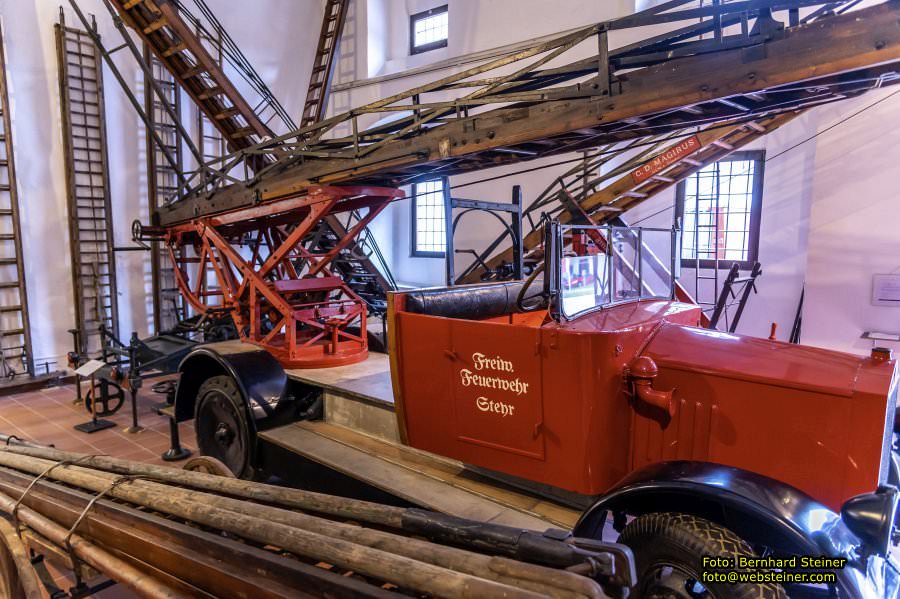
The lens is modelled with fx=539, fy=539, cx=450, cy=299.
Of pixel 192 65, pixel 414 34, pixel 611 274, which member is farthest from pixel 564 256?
pixel 414 34

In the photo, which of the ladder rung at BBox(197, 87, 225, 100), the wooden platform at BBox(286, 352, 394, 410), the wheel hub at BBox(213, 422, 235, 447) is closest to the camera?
the wooden platform at BBox(286, 352, 394, 410)

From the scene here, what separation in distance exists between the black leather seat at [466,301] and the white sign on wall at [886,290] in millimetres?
5018

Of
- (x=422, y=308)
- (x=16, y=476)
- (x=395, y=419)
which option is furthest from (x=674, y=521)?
(x=16, y=476)

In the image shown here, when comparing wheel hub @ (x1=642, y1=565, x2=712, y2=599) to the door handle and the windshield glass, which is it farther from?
the windshield glass

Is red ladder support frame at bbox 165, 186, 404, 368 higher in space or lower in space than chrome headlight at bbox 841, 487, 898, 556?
higher

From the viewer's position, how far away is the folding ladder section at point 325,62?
10023 millimetres

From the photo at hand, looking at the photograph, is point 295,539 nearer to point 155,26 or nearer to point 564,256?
point 564,256

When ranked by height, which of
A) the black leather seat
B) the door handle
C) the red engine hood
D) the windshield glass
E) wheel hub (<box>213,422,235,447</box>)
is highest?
the windshield glass

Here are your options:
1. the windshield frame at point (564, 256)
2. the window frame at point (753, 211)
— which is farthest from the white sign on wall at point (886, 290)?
the windshield frame at point (564, 256)

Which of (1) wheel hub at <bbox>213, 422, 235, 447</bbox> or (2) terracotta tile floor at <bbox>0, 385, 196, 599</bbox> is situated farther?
(2) terracotta tile floor at <bbox>0, 385, 196, 599</bbox>

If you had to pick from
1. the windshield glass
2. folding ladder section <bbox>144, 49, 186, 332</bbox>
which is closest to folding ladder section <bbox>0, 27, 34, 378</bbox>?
folding ladder section <bbox>144, 49, 186, 332</bbox>

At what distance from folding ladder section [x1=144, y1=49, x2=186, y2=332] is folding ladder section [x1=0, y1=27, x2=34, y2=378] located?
1.72 m

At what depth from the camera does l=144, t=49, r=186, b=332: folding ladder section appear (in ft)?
28.6

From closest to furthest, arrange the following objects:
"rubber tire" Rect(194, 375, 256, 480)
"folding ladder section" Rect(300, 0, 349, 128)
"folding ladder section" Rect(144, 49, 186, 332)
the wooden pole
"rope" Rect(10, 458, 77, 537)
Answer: the wooden pole
"rope" Rect(10, 458, 77, 537)
"rubber tire" Rect(194, 375, 256, 480)
"folding ladder section" Rect(144, 49, 186, 332)
"folding ladder section" Rect(300, 0, 349, 128)
